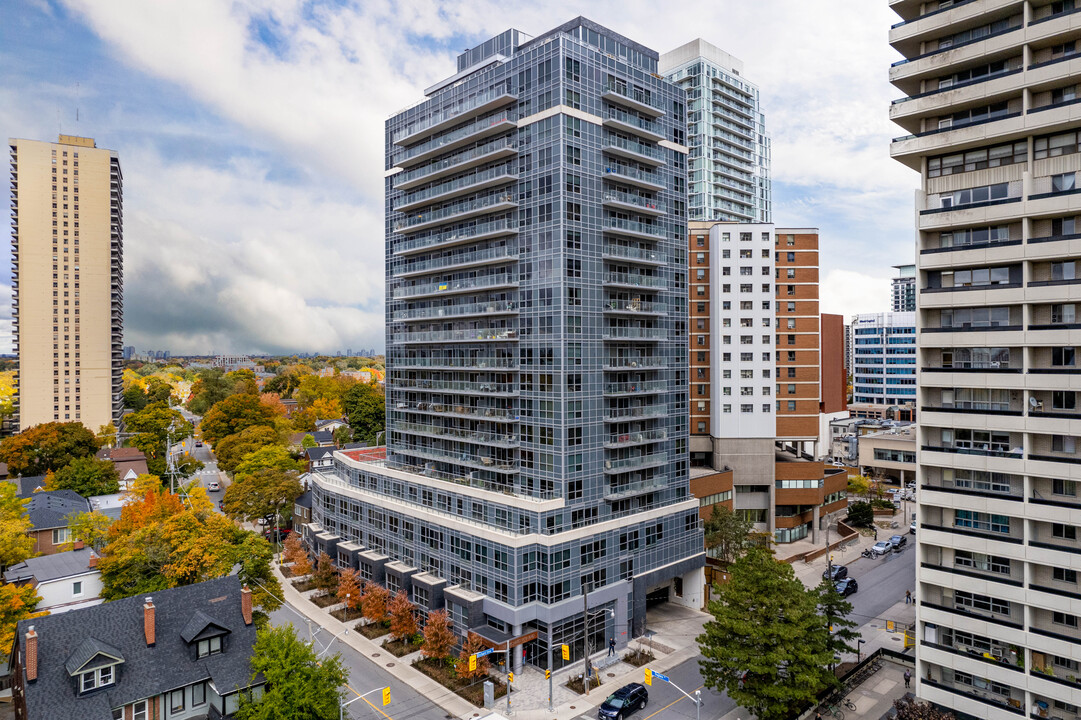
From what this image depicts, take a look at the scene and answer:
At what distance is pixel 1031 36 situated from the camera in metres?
32.4

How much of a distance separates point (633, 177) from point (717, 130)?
243ft

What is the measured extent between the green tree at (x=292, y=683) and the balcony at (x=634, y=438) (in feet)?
87.4

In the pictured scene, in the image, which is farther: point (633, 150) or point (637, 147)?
point (637, 147)

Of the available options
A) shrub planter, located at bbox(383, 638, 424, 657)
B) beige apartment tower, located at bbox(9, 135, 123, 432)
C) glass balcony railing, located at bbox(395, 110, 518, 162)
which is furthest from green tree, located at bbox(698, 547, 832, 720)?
beige apartment tower, located at bbox(9, 135, 123, 432)

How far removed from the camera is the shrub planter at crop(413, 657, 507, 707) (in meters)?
40.7

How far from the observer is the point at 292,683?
32500 millimetres

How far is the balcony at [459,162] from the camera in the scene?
168ft

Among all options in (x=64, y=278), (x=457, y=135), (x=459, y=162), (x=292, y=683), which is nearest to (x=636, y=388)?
(x=459, y=162)

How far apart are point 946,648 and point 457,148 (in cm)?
5552

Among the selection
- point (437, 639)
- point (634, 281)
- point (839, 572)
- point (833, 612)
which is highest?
point (634, 281)

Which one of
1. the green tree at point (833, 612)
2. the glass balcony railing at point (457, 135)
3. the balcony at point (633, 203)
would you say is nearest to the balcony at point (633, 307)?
the balcony at point (633, 203)

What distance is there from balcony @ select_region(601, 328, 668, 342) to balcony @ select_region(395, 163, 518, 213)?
1567 cm

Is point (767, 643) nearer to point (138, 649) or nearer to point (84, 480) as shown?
point (138, 649)

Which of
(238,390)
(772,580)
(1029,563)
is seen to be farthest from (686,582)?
(238,390)
